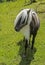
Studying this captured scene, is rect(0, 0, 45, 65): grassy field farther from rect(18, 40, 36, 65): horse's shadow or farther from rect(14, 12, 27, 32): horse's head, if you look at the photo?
rect(14, 12, 27, 32): horse's head

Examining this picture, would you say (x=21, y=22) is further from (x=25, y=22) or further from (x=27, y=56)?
(x=27, y=56)

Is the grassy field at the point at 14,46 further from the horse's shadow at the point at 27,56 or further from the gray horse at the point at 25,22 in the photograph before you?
the gray horse at the point at 25,22

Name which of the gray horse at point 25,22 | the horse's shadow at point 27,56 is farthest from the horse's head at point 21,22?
the horse's shadow at point 27,56

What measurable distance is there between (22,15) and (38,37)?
2651 mm

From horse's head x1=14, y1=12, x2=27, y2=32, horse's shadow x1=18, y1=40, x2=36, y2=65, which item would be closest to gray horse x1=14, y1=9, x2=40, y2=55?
horse's head x1=14, y1=12, x2=27, y2=32

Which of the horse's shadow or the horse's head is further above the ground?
the horse's head

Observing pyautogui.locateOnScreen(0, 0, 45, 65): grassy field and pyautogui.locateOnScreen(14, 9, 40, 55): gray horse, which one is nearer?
pyautogui.locateOnScreen(14, 9, 40, 55): gray horse

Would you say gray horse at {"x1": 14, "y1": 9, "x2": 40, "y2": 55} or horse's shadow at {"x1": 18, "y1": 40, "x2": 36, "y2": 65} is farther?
horse's shadow at {"x1": 18, "y1": 40, "x2": 36, "y2": 65}

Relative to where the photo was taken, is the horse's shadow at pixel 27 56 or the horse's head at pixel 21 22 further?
the horse's shadow at pixel 27 56

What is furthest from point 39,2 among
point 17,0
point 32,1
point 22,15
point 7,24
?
point 22,15

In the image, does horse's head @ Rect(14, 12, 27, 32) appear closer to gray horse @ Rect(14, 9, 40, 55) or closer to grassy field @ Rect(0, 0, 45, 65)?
gray horse @ Rect(14, 9, 40, 55)

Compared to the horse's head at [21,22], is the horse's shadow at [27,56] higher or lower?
lower

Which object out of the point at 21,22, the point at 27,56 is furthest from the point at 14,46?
the point at 21,22

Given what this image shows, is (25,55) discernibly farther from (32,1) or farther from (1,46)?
(32,1)
